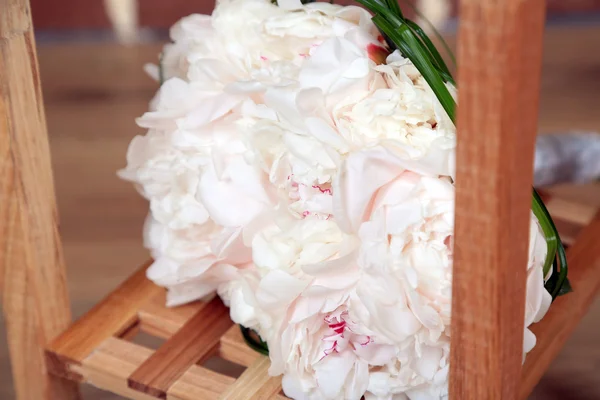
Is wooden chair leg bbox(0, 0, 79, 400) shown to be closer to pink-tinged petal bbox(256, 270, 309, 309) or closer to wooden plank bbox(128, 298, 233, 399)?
wooden plank bbox(128, 298, 233, 399)

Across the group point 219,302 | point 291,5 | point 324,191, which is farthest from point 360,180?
point 219,302

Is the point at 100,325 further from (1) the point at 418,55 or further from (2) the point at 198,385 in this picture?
(1) the point at 418,55

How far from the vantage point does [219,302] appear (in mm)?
743

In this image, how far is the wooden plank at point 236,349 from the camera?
69 centimetres

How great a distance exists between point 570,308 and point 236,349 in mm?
278

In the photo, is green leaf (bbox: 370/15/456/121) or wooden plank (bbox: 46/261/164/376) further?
wooden plank (bbox: 46/261/164/376)

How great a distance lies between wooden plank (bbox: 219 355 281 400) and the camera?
64cm

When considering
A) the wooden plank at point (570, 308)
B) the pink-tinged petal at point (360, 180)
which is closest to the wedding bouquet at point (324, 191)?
the pink-tinged petal at point (360, 180)

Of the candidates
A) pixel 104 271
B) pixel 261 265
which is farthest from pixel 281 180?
pixel 104 271

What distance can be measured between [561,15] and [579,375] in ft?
3.66

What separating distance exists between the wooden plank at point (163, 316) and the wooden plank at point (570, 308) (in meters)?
0.28

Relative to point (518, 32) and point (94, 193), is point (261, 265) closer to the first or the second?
point (518, 32)

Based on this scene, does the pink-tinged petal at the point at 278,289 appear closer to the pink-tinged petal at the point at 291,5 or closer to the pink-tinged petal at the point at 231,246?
the pink-tinged petal at the point at 231,246

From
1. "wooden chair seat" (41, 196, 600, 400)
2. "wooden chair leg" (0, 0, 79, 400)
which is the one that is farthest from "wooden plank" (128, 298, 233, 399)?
"wooden chair leg" (0, 0, 79, 400)
